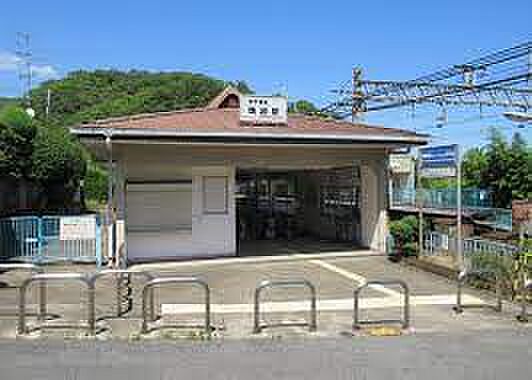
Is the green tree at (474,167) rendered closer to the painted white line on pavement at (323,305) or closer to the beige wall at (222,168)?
the beige wall at (222,168)

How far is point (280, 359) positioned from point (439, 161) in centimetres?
850

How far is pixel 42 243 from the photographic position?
49.5ft

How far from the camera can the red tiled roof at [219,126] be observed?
14.4 m

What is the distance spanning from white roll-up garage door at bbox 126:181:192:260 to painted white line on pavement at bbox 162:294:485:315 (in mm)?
5550

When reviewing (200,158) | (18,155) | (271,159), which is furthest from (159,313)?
(18,155)

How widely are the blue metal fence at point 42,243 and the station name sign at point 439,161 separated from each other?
8.29 metres

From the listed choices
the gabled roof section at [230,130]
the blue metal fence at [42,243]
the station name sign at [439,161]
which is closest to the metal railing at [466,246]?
the station name sign at [439,161]

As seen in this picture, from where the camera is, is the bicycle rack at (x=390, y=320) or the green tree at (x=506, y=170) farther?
the green tree at (x=506, y=170)

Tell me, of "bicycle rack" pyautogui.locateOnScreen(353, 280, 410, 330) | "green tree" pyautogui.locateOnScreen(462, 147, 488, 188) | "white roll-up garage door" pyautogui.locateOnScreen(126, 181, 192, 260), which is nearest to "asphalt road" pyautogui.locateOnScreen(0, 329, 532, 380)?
"bicycle rack" pyautogui.locateOnScreen(353, 280, 410, 330)

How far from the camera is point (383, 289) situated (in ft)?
40.8

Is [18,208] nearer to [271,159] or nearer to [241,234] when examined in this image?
[241,234]

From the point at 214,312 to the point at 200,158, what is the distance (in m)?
6.36

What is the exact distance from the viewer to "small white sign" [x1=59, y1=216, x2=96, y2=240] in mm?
14234

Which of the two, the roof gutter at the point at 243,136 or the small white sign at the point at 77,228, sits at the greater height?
the roof gutter at the point at 243,136
